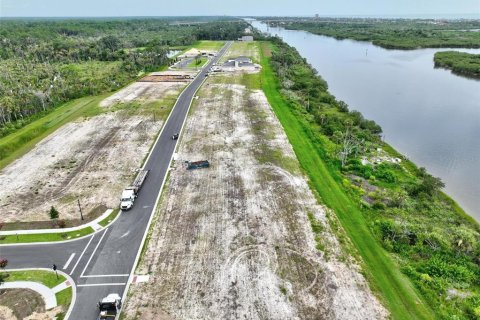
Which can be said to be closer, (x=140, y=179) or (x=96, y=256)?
(x=96, y=256)

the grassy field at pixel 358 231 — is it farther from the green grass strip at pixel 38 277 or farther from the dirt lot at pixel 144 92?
the dirt lot at pixel 144 92

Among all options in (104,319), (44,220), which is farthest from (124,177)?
(104,319)

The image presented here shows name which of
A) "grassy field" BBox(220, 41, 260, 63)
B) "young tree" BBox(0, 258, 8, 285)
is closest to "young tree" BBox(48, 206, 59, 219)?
"young tree" BBox(0, 258, 8, 285)

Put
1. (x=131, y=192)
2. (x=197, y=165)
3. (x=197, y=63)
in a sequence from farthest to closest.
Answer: (x=197, y=63)
(x=197, y=165)
(x=131, y=192)

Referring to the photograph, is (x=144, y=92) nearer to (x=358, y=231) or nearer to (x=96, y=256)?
(x=96, y=256)

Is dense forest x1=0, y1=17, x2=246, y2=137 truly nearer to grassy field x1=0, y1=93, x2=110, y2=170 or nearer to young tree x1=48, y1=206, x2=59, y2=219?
grassy field x1=0, y1=93, x2=110, y2=170

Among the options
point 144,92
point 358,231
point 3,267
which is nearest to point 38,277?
point 3,267

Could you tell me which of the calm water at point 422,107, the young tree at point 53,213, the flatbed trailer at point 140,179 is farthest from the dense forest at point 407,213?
the young tree at point 53,213
